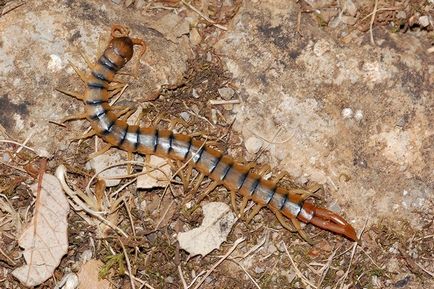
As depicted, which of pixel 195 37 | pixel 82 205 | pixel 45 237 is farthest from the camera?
pixel 195 37

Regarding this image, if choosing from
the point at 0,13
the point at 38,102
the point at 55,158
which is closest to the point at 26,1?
the point at 0,13

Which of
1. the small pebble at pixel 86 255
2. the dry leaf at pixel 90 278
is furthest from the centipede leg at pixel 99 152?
the dry leaf at pixel 90 278

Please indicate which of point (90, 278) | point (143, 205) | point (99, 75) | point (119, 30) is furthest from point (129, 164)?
point (119, 30)

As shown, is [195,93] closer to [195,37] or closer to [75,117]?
[195,37]

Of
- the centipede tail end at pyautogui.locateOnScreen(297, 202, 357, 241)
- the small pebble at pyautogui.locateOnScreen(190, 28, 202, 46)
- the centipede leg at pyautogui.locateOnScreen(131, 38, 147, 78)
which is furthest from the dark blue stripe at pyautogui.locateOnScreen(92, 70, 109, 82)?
the centipede tail end at pyautogui.locateOnScreen(297, 202, 357, 241)

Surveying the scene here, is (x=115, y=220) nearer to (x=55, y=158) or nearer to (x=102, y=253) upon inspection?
(x=102, y=253)
